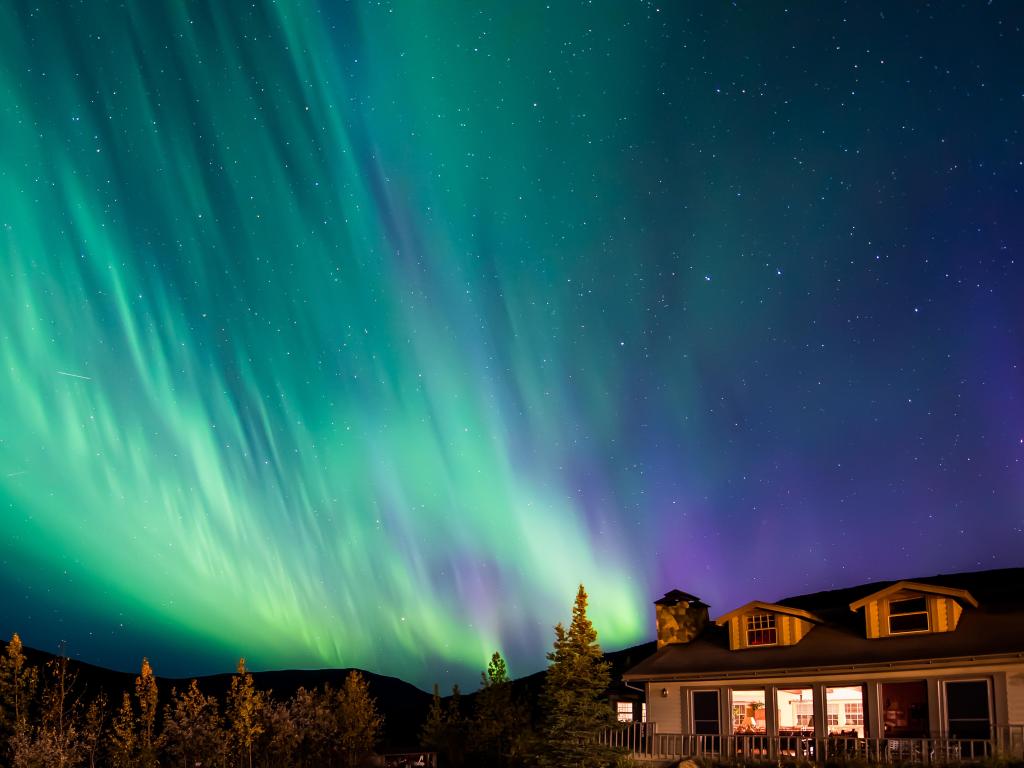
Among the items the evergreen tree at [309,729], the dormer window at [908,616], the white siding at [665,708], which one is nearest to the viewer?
the dormer window at [908,616]

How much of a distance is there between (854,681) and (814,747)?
334 cm

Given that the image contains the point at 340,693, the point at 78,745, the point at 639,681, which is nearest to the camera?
the point at 639,681

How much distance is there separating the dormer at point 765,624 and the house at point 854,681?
41mm

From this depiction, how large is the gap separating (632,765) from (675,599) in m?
9.08

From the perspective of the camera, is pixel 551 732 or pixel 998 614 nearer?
pixel 998 614

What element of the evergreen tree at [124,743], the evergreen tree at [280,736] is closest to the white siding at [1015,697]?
the evergreen tree at [280,736]

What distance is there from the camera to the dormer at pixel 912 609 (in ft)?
94.5

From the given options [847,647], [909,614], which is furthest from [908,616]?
[847,647]

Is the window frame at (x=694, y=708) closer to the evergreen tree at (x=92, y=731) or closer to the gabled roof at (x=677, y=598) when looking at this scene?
the gabled roof at (x=677, y=598)

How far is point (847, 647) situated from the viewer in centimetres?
3033

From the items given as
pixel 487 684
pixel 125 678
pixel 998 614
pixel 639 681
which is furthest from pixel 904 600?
pixel 125 678

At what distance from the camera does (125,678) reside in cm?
15125

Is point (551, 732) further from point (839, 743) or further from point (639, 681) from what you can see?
point (839, 743)

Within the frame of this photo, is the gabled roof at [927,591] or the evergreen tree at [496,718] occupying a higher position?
the gabled roof at [927,591]
